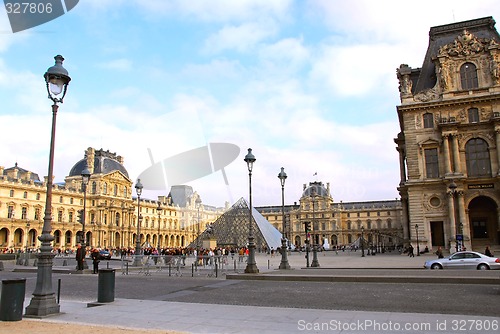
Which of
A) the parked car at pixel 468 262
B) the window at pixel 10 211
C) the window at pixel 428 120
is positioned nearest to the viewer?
the parked car at pixel 468 262

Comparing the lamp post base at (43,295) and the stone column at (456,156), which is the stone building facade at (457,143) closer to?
the stone column at (456,156)

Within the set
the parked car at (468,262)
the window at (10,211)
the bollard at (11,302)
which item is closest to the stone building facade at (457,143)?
the parked car at (468,262)

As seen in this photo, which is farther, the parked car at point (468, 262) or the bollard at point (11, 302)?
the parked car at point (468, 262)

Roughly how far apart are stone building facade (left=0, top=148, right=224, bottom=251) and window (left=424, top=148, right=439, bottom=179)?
4418cm

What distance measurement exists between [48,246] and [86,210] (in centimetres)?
8470

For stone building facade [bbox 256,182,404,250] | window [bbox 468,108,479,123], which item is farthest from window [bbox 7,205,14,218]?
stone building facade [bbox 256,182,404,250]

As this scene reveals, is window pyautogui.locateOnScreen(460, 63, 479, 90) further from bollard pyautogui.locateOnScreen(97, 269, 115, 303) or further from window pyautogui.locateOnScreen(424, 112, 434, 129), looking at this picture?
bollard pyautogui.locateOnScreen(97, 269, 115, 303)

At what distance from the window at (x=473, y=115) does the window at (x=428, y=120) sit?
10.7 ft

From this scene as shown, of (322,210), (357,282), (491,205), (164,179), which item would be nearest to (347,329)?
(357,282)

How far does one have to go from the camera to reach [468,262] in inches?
866

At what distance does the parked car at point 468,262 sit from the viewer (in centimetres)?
2148

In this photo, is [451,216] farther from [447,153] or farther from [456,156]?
[447,153]

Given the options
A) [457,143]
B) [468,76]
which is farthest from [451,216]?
[468,76]

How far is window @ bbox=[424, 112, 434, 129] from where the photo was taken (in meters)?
40.8
